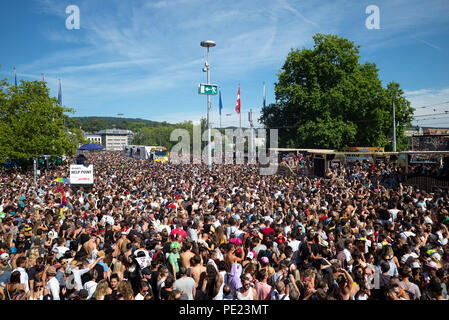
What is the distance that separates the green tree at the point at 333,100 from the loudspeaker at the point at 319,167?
8971 millimetres

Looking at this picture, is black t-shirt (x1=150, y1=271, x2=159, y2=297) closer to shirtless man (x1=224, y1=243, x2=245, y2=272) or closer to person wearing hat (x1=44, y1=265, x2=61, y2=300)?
shirtless man (x1=224, y1=243, x2=245, y2=272)

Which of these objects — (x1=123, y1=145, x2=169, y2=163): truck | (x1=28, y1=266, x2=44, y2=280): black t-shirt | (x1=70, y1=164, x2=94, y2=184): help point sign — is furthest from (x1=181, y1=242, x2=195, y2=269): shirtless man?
(x1=123, y1=145, x2=169, y2=163): truck

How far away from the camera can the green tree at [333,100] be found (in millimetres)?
31844

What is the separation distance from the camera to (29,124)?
30.4m

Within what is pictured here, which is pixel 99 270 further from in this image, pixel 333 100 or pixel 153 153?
pixel 153 153

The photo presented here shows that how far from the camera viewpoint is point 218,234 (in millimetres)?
7734

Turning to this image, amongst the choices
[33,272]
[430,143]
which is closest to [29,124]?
[33,272]

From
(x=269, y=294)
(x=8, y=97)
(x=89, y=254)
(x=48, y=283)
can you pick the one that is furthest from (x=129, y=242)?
(x=8, y=97)

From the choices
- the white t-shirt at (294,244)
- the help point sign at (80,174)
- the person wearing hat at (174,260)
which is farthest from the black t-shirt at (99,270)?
the help point sign at (80,174)

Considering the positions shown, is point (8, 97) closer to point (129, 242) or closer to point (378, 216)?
point (129, 242)

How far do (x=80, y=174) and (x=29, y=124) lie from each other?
62.8ft

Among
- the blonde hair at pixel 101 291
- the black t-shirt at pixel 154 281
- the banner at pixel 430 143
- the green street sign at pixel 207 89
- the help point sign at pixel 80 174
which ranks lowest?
the black t-shirt at pixel 154 281

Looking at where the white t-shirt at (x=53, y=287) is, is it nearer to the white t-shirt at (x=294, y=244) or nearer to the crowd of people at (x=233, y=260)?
the crowd of people at (x=233, y=260)

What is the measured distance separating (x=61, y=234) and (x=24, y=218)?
2.68 meters
